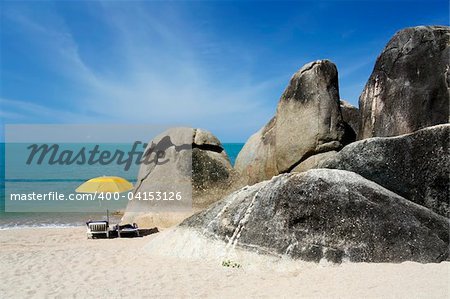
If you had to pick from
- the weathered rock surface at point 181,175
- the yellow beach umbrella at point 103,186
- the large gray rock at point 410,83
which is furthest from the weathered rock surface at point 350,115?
the yellow beach umbrella at point 103,186

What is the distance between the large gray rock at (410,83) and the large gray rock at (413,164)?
69.5 inches

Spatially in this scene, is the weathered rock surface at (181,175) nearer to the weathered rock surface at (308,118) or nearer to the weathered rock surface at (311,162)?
the weathered rock surface at (308,118)

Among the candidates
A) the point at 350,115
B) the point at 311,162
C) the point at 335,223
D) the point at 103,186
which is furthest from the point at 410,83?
the point at 103,186

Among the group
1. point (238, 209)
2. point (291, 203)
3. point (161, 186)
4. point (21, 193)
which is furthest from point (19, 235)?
point (21, 193)

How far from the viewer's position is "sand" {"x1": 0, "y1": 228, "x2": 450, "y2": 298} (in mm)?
8000

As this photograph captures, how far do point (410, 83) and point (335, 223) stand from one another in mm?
5140

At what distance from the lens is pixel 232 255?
1016cm

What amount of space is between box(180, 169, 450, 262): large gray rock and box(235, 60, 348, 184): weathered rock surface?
4.57m

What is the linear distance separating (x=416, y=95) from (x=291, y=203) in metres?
5.02

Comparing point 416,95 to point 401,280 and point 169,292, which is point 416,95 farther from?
point 169,292

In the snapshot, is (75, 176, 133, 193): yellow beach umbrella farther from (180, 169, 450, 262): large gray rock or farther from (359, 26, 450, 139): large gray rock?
(359, 26, 450, 139): large gray rock

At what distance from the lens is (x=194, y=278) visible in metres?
9.59

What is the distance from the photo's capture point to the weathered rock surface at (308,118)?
47.9 feet

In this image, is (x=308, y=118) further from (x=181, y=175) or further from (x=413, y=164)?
(x=181, y=175)
